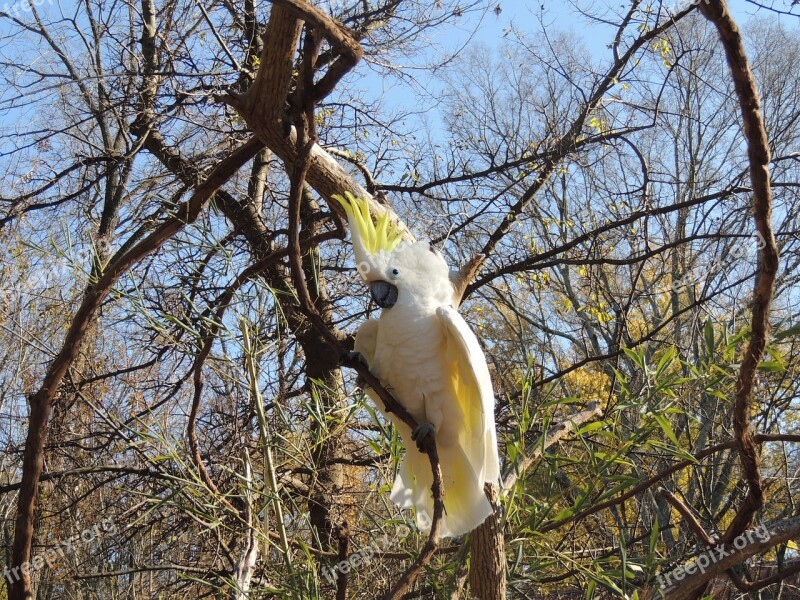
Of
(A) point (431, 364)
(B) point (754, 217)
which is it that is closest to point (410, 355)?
(A) point (431, 364)

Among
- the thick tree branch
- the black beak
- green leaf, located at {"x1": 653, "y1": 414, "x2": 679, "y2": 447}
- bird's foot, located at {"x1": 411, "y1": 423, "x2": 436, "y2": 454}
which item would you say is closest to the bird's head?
the black beak

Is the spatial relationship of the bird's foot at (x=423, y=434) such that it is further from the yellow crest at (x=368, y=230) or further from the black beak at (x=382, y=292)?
the yellow crest at (x=368, y=230)

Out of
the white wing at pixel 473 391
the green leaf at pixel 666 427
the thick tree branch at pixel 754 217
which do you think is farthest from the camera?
the white wing at pixel 473 391

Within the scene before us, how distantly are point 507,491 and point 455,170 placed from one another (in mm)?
2785

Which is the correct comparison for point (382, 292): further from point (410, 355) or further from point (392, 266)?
point (410, 355)

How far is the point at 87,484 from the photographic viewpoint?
4492 mm

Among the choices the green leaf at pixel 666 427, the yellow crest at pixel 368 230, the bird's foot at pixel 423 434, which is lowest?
the green leaf at pixel 666 427

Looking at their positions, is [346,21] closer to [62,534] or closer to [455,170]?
[455,170]

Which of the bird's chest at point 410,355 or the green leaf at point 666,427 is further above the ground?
the bird's chest at point 410,355

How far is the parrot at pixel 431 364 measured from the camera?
2.14m

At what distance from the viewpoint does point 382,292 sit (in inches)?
86.0

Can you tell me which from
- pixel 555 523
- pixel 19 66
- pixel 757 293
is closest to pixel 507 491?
pixel 555 523

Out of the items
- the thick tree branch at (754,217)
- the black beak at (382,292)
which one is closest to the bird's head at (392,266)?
the black beak at (382,292)

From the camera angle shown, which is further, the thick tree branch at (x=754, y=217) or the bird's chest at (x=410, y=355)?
the bird's chest at (x=410, y=355)
